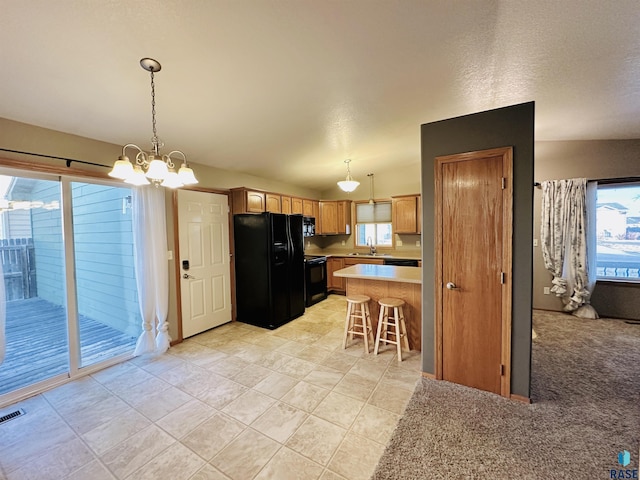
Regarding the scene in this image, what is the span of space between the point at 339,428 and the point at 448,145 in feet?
8.18

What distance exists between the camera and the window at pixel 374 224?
6.05 meters

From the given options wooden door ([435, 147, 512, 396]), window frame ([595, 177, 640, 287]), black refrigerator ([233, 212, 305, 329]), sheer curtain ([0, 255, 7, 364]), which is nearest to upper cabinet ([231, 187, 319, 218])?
black refrigerator ([233, 212, 305, 329])

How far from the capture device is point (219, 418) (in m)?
2.05

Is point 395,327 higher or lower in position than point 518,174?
lower

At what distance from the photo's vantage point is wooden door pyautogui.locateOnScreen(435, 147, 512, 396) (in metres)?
2.15

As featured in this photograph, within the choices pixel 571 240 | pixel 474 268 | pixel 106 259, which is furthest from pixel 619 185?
pixel 106 259

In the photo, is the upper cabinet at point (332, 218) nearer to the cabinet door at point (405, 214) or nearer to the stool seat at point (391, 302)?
the cabinet door at point (405, 214)

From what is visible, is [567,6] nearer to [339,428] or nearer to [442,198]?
[442,198]

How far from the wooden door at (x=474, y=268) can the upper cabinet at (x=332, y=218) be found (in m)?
3.89

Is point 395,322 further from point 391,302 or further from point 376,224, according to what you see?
point 376,224

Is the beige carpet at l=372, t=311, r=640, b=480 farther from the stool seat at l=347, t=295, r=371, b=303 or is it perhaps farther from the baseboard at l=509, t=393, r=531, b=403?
the stool seat at l=347, t=295, r=371, b=303

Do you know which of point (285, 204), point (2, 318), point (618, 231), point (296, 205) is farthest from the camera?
point (296, 205)

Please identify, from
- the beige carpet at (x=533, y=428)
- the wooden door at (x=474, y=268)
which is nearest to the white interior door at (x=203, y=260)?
the beige carpet at (x=533, y=428)

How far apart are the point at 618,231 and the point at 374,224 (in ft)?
13.1
